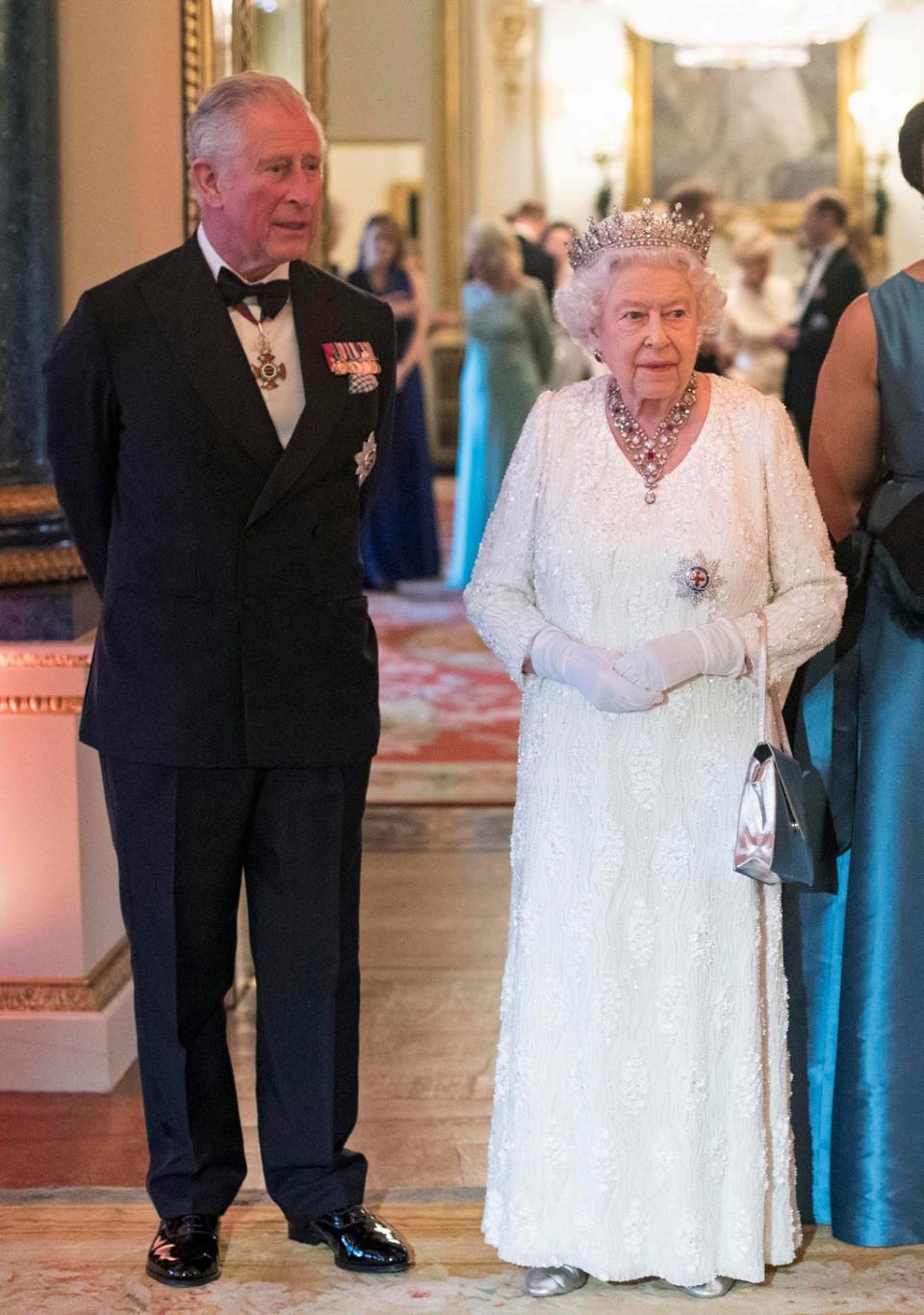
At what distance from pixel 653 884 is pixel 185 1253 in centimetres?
97

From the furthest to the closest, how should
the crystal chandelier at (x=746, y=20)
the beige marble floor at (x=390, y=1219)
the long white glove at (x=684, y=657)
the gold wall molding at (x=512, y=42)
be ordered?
1. the gold wall molding at (x=512, y=42)
2. the crystal chandelier at (x=746, y=20)
3. the beige marble floor at (x=390, y=1219)
4. the long white glove at (x=684, y=657)

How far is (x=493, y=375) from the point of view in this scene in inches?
392

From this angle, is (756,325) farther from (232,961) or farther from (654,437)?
(232,961)

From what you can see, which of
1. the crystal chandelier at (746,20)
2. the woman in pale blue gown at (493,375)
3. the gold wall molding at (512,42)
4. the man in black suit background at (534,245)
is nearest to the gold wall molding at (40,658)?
the woman in pale blue gown at (493,375)

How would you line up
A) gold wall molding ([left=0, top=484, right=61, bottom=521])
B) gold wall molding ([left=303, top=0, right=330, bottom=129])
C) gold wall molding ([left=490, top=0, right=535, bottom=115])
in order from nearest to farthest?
gold wall molding ([left=0, top=484, right=61, bottom=521]) < gold wall molding ([left=303, top=0, right=330, bottom=129]) < gold wall molding ([left=490, top=0, right=535, bottom=115])

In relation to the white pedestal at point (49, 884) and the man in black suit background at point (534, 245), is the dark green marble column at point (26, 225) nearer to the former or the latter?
the white pedestal at point (49, 884)

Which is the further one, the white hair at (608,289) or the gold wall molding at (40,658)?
the gold wall molding at (40,658)

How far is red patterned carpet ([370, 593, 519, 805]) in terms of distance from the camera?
20.5 feet

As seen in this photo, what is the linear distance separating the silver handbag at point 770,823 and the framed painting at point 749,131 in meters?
14.0

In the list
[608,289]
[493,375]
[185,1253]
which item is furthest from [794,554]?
[493,375]

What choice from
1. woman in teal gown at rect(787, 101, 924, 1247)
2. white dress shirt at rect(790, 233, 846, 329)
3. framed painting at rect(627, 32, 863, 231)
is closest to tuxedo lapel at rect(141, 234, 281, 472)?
woman in teal gown at rect(787, 101, 924, 1247)

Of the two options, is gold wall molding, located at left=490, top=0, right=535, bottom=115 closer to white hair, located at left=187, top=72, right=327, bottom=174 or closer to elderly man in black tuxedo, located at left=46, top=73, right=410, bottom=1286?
elderly man in black tuxedo, located at left=46, top=73, right=410, bottom=1286

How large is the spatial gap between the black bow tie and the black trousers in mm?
715

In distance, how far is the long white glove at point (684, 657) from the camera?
2684 millimetres
